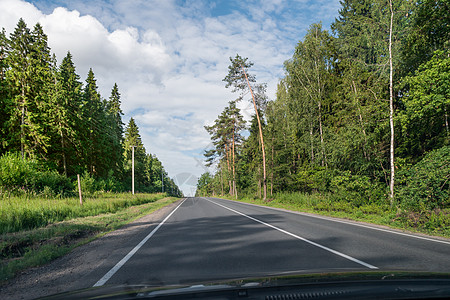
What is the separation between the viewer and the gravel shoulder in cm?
373

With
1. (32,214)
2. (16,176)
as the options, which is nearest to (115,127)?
(16,176)

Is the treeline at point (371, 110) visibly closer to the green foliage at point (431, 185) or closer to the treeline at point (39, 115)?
the green foliage at point (431, 185)

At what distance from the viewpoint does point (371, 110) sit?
16.3m

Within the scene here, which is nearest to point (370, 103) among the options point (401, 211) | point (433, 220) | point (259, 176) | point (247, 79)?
point (401, 211)

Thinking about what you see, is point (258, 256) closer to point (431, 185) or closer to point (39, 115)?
point (431, 185)

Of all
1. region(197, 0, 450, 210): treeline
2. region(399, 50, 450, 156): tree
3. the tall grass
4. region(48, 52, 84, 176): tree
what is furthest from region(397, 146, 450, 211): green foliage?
region(48, 52, 84, 176): tree

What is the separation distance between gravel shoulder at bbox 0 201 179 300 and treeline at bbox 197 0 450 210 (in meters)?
12.0

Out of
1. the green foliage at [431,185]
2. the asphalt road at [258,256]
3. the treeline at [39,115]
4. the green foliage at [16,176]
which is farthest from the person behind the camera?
the treeline at [39,115]

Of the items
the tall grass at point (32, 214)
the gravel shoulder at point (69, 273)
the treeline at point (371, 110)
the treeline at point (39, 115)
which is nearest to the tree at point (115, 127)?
the treeline at point (39, 115)

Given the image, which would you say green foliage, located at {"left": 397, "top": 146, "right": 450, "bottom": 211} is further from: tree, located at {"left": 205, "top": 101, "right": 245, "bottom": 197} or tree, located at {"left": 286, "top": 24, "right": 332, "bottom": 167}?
tree, located at {"left": 205, "top": 101, "right": 245, "bottom": 197}

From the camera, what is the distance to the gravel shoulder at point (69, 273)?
373 cm

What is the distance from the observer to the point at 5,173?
52.2 ft

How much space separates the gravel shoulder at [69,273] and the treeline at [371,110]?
11956 mm

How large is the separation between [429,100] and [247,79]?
2084 centimetres
